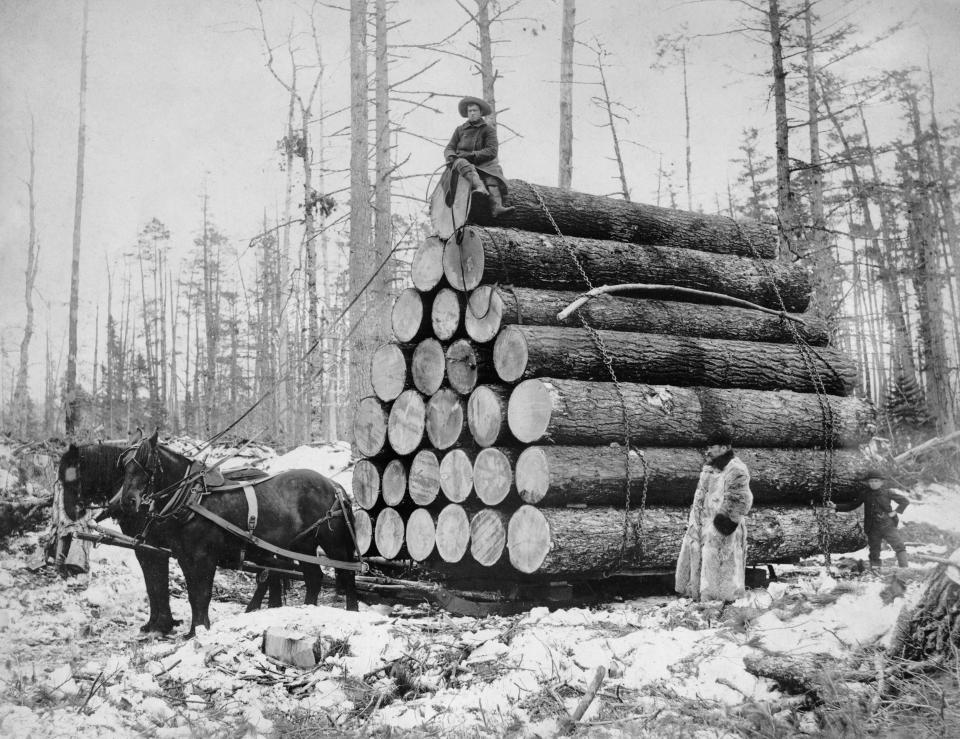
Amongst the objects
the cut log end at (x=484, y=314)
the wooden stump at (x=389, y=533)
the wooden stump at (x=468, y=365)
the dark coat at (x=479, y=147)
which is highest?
the dark coat at (x=479, y=147)

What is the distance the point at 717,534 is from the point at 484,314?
2.81 meters

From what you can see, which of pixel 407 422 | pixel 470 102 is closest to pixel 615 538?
pixel 407 422

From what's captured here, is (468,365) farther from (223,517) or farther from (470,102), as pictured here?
→ (470,102)

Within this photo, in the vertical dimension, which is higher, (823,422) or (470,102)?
(470,102)

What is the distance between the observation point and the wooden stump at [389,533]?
311 inches

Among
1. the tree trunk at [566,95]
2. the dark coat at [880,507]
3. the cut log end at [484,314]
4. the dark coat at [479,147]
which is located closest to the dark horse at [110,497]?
the cut log end at [484,314]

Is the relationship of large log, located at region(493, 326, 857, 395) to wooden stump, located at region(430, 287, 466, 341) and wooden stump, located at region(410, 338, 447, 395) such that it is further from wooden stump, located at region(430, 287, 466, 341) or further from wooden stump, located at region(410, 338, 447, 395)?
wooden stump, located at region(410, 338, 447, 395)

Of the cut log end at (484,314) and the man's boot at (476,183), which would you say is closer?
the cut log end at (484,314)

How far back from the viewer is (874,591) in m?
4.05

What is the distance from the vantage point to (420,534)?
7.59m

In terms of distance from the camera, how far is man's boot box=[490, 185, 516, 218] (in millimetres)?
7699

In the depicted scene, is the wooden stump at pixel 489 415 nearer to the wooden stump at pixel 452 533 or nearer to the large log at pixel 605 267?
the wooden stump at pixel 452 533

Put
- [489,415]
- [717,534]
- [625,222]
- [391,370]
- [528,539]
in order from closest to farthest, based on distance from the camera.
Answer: [717,534], [528,539], [489,415], [391,370], [625,222]

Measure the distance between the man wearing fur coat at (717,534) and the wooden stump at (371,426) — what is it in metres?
3.30
